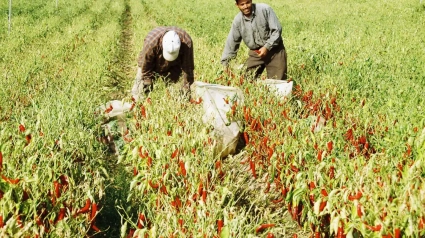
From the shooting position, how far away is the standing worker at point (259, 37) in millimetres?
3867

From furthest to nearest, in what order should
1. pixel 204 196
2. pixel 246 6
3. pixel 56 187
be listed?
pixel 246 6
pixel 204 196
pixel 56 187

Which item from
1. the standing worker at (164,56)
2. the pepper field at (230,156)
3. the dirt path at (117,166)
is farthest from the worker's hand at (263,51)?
the dirt path at (117,166)

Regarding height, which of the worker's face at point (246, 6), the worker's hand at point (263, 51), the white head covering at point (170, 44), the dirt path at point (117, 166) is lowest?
the dirt path at point (117, 166)

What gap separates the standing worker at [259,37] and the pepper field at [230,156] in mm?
303

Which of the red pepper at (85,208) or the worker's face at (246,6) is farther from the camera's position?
the worker's face at (246,6)

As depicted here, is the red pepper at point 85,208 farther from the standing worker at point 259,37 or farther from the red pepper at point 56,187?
the standing worker at point 259,37

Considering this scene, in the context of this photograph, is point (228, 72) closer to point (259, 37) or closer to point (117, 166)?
point (259, 37)

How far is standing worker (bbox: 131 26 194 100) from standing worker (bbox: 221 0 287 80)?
25.6 inches

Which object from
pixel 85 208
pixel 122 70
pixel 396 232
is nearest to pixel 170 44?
pixel 85 208

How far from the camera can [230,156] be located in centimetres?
289

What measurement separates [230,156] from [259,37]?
161 centimetres

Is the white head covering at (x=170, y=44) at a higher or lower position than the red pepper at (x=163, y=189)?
higher

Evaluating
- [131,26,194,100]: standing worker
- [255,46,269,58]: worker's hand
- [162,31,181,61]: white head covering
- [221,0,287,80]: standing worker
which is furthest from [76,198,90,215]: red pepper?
[255,46,269,58]: worker's hand

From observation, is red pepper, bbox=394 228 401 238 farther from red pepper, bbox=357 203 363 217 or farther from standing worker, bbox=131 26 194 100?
standing worker, bbox=131 26 194 100
